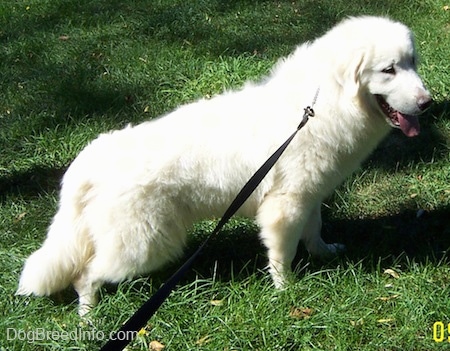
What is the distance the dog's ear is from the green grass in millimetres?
1099

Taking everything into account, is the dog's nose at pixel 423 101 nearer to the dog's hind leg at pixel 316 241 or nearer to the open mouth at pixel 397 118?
the open mouth at pixel 397 118

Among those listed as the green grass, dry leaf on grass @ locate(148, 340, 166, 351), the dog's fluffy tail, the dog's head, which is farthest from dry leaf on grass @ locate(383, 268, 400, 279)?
the dog's fluffy tail

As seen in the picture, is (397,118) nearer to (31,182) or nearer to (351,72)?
(351,72)

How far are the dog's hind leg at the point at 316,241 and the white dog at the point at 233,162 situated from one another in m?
0.35

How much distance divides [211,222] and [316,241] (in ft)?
2.59

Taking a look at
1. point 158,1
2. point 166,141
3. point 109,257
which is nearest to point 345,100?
point 166,141

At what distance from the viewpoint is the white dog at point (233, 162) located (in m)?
3.47

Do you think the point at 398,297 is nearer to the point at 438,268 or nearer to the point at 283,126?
the point at 438,268

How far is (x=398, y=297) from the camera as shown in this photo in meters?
3.56

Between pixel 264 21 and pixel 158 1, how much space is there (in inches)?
65.6

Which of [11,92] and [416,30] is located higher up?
[416,30]

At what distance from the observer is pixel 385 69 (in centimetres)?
344

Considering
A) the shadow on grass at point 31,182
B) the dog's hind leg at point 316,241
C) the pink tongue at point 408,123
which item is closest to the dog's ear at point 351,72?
the pink tongue at point 408,123

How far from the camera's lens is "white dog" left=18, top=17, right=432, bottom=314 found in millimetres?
3473
